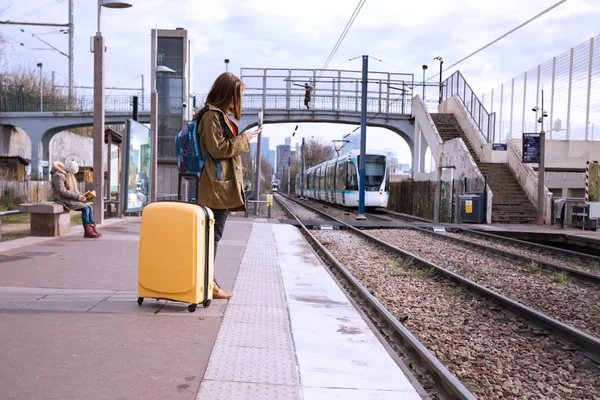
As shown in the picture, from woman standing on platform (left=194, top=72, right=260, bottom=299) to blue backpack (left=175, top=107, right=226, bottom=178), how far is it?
0.03 meters

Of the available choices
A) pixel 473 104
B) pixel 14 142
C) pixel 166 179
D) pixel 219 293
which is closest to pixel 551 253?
pixel 219 293

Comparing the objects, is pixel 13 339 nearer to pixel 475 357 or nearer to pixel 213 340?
pixel 213 340

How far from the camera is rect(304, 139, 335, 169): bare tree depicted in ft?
329

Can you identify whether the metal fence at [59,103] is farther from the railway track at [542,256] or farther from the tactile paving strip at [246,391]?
the tactile paving strip at [246,391]

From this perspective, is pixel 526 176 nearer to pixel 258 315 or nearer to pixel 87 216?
pixel 87 216

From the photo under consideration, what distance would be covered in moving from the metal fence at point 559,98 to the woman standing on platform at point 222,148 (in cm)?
2694

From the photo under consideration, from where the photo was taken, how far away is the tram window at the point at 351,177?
106ft

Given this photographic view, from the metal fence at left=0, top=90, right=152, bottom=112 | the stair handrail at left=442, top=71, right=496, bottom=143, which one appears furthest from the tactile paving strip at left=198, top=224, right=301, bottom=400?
the metal fence at left=0, top=90, right=152, bottom=112

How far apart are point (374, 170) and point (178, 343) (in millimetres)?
28590

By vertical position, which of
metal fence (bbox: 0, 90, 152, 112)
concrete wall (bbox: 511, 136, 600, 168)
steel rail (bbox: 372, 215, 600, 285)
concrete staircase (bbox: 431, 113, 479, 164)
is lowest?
steel rail (bbox: 372, 215, 600, 285)

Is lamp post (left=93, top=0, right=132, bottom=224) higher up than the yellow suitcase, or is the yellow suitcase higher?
lamp post (left=93, top=0, right=132, bottom=224)

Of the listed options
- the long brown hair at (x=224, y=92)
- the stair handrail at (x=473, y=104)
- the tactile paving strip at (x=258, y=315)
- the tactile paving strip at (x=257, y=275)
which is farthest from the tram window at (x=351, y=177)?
the long brown hair at (x=224, y=92)

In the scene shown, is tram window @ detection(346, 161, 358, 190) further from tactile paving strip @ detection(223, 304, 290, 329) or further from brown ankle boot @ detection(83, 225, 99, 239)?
tactile paving strip @ detection(223, 304, 290, 329)

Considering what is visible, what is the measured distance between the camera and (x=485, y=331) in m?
6.48
